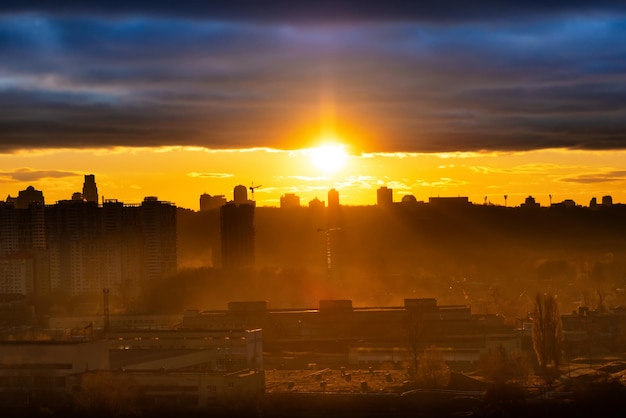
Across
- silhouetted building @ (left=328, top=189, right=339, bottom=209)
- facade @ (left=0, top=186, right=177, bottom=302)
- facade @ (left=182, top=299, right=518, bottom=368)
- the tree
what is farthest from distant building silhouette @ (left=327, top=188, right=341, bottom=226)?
the tree

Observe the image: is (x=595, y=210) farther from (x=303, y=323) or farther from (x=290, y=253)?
(x=303, y=323)

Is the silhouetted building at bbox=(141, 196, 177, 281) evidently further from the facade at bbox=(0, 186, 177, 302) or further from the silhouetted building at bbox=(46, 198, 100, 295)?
the silhouetted building at bbox=(46, 198, 100, 295)

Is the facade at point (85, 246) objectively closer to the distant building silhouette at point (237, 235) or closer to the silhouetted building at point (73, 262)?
the silhouetted building at point (73, 262)

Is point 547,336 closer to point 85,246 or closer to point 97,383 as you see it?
point 97,383

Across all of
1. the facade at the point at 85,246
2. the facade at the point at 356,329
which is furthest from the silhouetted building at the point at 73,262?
the facade at the point at 356,329

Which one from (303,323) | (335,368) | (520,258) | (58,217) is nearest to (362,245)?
(520,258)

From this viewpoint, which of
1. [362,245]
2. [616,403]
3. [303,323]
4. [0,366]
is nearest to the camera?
[616,403]
